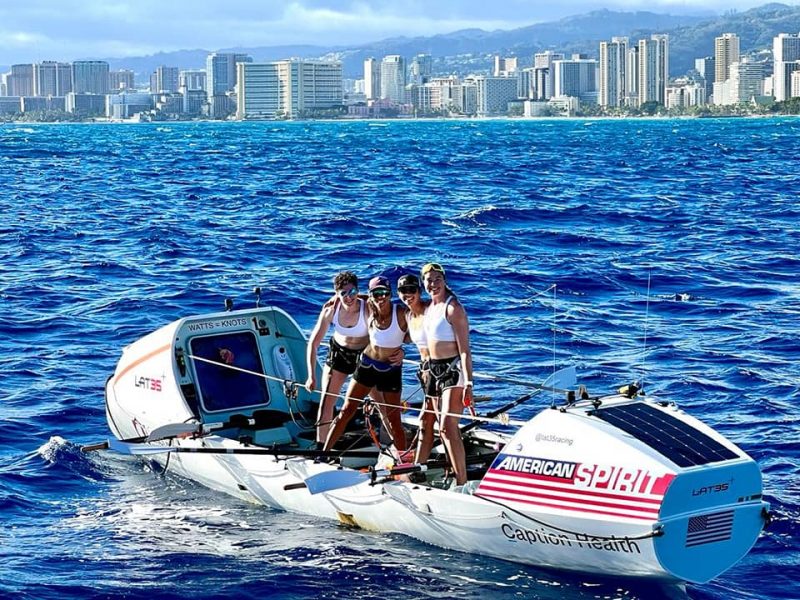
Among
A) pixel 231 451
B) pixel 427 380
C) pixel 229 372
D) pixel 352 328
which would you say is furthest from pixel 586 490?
pixel 229 372

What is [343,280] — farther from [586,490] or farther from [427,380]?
A: [586,490]

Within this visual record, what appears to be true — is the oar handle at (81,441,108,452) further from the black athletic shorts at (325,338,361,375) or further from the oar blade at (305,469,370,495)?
the oar blade at (305,469,370,495)

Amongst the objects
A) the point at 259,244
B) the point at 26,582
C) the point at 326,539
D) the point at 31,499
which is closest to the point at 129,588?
the point at 26,582

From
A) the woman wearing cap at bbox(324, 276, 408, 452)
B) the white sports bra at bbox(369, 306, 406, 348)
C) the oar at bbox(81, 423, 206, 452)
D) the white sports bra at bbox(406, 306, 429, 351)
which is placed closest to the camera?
the white sports bra at bbox(406, 306, 429, 351)

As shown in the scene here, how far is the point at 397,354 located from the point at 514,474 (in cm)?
247

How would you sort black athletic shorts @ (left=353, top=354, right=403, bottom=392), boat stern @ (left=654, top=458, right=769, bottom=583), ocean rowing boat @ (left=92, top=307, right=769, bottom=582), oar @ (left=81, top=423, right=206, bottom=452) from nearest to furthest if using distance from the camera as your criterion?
boat stern @ (left=654, top=458, right=769, bottom=583) < ocean rowing boat @ (left=92, top=307, right=769, bottom=582) < black athletic shorts @ (left=353, top=354, right=403, bottom=392) < oar @ (left=81, top=423, right=206, bottom=452)

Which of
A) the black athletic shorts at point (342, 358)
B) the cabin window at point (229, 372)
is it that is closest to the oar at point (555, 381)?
the black athletic shorts at point (342, 358)

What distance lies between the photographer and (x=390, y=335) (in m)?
14.8

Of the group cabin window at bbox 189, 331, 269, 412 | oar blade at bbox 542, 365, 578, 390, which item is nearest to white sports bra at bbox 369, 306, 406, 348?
oar blade at bbox 542, 365, 578, 390

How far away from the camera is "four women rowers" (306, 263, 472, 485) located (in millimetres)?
13625

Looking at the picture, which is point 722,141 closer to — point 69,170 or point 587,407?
point 69,170

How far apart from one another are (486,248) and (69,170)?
49501 mm

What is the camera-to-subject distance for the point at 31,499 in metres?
15.9

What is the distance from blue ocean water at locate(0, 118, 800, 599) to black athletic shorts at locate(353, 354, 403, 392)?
1621 mm
